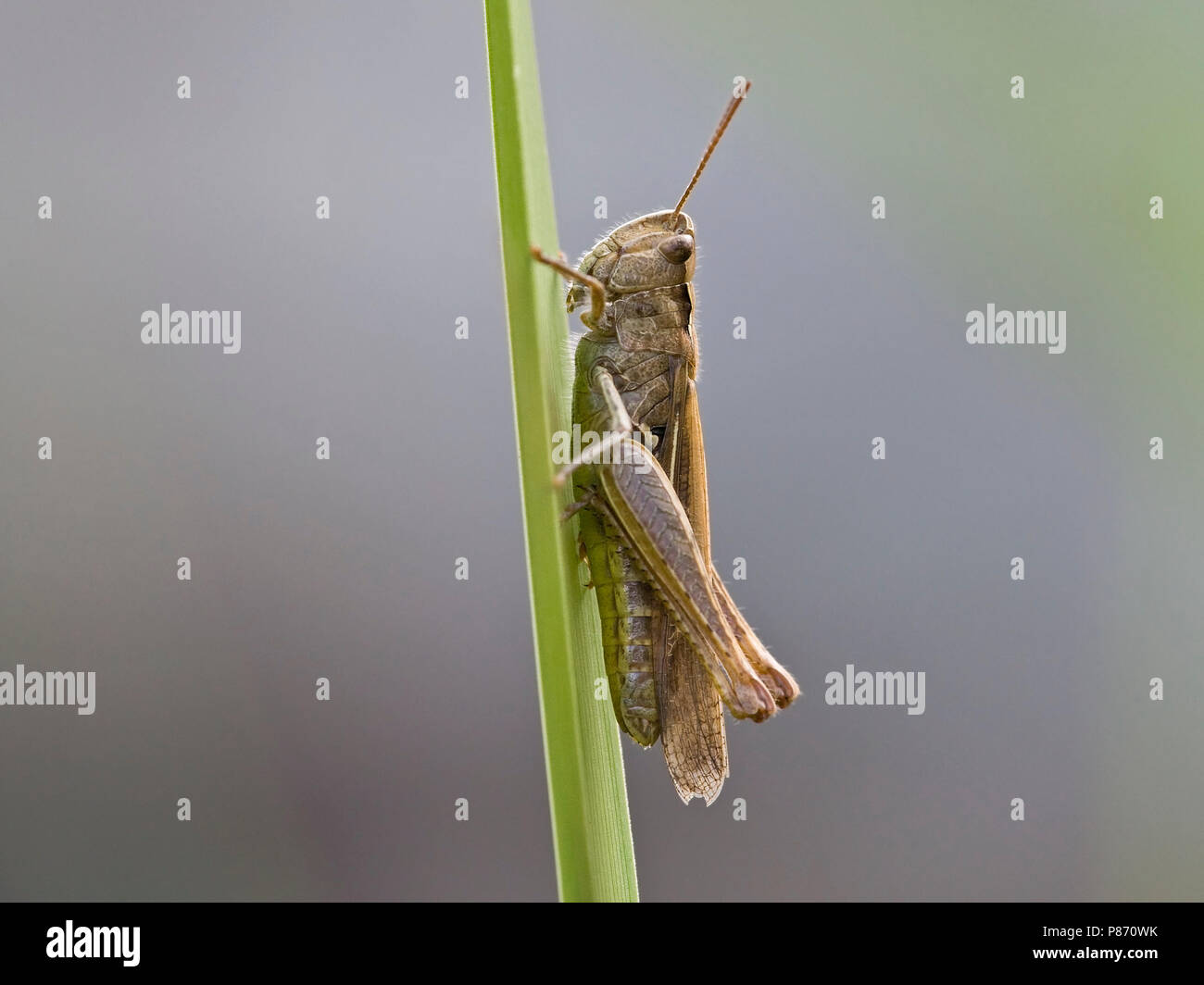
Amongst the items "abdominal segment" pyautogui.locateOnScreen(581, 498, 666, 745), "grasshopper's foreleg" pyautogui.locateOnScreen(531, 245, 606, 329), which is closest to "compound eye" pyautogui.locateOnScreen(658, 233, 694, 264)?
"grasshopper's foreleg" pyautogui.locateOnScreen(531, 245, 606, 329)

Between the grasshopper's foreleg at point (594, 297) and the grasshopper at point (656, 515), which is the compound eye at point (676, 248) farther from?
the grasshopper's foreleg at point (594, 297)

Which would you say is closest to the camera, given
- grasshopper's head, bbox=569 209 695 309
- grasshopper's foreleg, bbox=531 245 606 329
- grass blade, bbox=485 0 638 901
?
grass blade, bbox=485 0 638 901

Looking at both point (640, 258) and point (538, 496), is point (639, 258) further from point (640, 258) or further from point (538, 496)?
point (538, 496)

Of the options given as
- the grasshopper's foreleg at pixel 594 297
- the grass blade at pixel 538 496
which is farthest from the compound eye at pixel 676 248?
the grass blade at pixel 538 496

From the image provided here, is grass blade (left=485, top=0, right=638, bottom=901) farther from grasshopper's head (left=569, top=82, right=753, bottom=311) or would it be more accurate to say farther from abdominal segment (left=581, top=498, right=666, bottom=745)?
grasshopper's head (left=569, top=82, right=753, bottom=311)

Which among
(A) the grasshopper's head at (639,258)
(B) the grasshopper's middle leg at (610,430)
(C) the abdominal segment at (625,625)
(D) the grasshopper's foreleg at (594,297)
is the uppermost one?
(A) the grasshopper's head at (639,258)

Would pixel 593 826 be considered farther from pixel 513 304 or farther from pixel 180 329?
pixel 180 329
